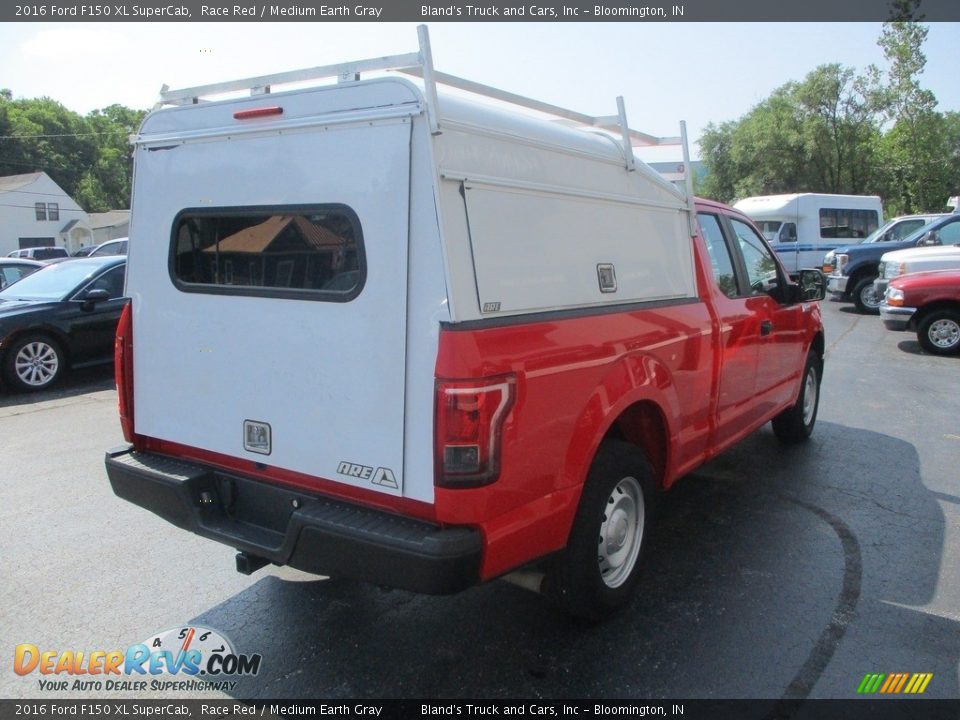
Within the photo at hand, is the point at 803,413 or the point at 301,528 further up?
the point at 301,528

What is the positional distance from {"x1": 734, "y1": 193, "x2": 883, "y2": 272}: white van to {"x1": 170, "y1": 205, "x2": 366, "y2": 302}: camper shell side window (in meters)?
19.3

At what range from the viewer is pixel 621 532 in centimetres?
352

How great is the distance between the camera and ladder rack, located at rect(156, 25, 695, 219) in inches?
103

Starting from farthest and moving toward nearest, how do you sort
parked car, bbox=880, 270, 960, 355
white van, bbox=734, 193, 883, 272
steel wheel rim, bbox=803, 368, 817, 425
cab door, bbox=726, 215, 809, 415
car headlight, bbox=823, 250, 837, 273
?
white van, bbox=734, 193, 883, 272 < car headlight, bbox=823, 250, 837, 273 < parked car, bbox=880, 270, 960, 355 < steel wheel rim, bbox=803, 368, 817, 425 < cab door, bbox=726, 215, 809, 415

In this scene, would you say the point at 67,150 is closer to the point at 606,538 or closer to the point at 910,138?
the point at 910,138

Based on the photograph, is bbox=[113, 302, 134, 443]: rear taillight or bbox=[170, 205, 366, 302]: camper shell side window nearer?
bbox=[170, 205, 366, 302]: camper shell side window

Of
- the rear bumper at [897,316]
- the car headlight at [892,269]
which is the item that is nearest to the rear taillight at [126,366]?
the rear bumper at [897,316]

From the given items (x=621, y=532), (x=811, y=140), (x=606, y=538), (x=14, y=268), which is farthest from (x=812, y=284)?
(x=811, y=140)

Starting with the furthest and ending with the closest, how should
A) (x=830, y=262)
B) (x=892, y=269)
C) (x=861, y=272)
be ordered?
1. (x=830, y=262)
2. (x=861, y=272)
3. (x=892, y=269)

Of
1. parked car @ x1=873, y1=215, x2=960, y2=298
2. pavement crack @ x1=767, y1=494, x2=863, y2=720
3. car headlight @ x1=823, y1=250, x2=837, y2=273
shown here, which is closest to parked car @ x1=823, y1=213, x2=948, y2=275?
car headlight @ x1=823, y1=250, x2=837, y2=273

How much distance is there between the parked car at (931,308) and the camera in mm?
10781

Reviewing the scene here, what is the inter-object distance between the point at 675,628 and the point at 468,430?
1591 mm

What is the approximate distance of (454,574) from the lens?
2.58m

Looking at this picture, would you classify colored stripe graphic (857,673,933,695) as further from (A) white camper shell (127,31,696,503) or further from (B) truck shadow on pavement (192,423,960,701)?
(A) white camper shell (127,31,696,503)
